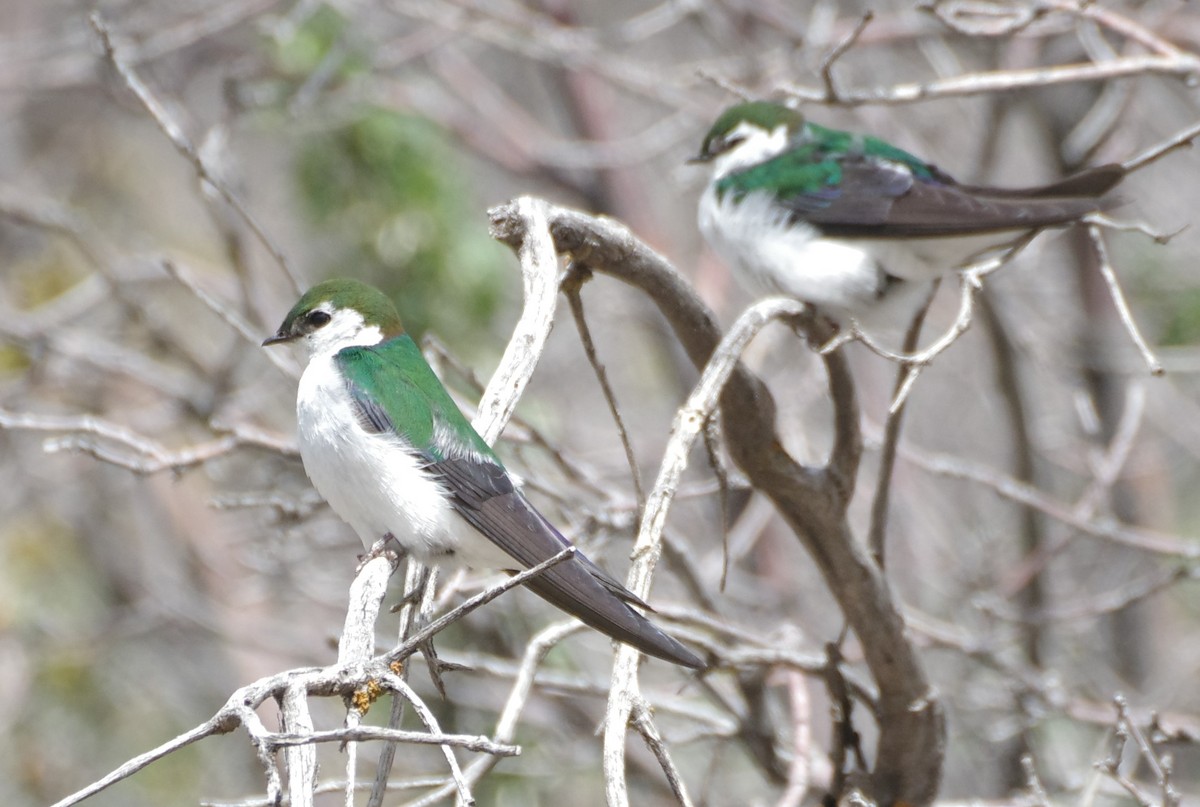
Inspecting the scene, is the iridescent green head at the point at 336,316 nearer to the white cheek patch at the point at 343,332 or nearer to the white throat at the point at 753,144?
the white cheek patch at the point at 343,332

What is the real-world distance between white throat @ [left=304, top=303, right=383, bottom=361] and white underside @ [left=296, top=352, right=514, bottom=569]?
30 cm

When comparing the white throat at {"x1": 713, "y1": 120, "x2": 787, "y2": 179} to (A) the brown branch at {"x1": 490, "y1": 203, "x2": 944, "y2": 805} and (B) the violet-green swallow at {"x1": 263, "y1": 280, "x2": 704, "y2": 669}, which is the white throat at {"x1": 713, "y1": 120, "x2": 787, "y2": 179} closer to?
(A) the brown branch at {"x1": 490, "y1": 203, "x2": 944, "y2": 805}

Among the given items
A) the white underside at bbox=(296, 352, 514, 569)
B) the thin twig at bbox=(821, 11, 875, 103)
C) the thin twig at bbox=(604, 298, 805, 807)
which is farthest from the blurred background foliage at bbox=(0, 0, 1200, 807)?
the thin twig at bbox=(604, 298, 805, 807)

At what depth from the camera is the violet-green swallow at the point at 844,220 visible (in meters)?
3.79

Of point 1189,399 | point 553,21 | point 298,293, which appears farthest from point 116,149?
point 1189,399

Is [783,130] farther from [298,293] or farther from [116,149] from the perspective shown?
[116,149]

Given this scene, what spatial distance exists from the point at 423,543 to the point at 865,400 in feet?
12.9

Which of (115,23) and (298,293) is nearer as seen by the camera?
(298,293)

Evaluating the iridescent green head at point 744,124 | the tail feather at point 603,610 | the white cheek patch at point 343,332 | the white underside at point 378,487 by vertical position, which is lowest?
the tail feather at point 603,610

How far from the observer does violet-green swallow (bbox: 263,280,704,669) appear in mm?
2707

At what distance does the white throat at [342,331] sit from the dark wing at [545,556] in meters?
0.55

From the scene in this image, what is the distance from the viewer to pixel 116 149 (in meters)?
8.38

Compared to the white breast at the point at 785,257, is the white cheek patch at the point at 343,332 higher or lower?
lower

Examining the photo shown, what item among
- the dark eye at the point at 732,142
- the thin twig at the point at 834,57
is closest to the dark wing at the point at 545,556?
the thin twig at the point at 834,57
